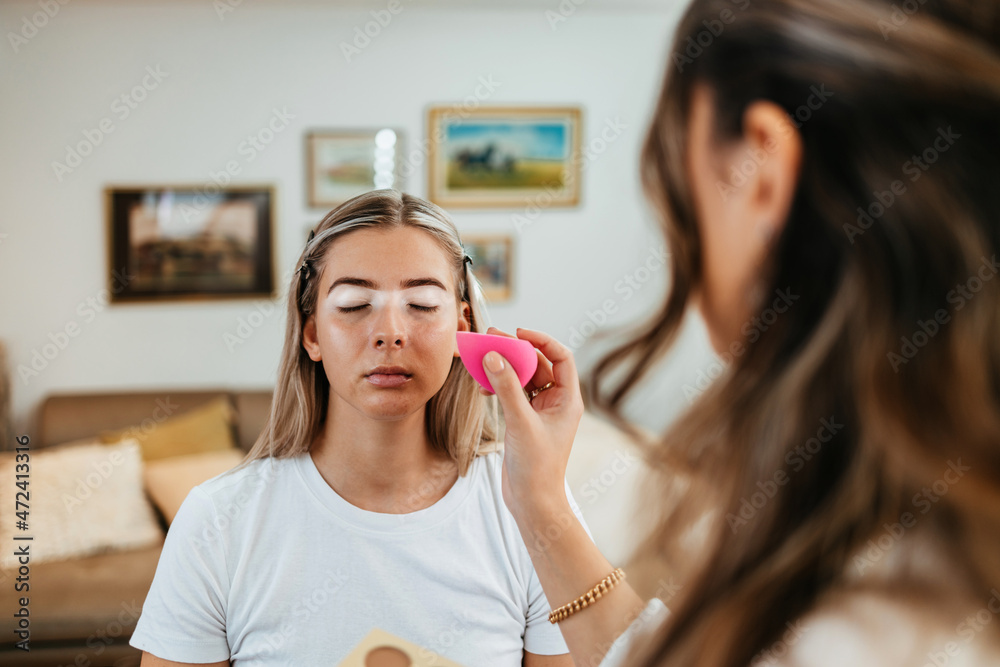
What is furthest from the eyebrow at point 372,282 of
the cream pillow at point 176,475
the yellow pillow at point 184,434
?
the yellow pillow at point 184,434

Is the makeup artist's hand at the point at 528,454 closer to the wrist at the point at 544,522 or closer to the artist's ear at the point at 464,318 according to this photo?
the wrist at the point at 544,522

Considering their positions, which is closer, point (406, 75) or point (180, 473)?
point (180, 473)

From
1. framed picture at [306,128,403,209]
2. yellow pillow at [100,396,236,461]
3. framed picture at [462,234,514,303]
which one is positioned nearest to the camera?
yellow pillow at [100,396,236,461]

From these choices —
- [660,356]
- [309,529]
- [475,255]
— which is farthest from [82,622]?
[660,356]

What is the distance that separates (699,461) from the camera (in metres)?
0.58

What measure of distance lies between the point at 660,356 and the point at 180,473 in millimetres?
2775

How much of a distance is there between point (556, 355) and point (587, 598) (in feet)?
1.17

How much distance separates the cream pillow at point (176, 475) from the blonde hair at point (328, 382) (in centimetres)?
172

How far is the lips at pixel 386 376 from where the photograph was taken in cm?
122

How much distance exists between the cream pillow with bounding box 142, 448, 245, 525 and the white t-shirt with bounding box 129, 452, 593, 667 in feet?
5.91

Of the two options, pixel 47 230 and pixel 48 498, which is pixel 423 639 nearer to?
pixel 48 498

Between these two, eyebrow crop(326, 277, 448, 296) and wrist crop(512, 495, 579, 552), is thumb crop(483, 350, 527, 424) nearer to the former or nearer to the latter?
wrist crop(512, 495, 579, 552)

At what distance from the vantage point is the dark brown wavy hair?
19.1 inches

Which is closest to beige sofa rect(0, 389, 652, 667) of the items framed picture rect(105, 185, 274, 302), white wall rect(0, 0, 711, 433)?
white wall rect(0, 0, 711, 433)
